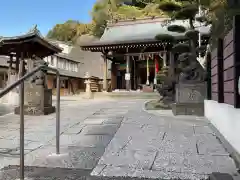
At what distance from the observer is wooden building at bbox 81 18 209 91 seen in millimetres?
15977

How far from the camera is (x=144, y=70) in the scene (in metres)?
21.6

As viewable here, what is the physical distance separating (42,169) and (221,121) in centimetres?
316

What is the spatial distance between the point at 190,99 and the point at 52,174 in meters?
5.11

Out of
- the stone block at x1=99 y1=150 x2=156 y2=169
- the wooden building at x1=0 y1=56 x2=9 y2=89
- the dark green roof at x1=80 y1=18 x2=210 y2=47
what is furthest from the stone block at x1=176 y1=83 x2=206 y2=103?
the wooden building at x1=0 y1=56 x2=9 y2=89

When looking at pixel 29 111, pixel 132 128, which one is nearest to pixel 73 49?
pixel 29 111

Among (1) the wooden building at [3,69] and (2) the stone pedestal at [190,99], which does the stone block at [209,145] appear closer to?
(2) the stone pedestal at [190,99]

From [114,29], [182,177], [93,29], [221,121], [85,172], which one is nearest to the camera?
[182,177]

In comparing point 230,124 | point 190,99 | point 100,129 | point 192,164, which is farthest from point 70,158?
point 190,99

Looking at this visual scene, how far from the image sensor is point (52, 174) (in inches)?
117

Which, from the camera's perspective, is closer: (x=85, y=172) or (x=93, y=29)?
(x=85, y=172)

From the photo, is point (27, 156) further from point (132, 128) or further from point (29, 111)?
point (29, 111)

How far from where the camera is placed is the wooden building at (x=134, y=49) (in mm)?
15977

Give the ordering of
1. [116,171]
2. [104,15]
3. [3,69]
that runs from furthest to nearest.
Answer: [104,15]
[3,69]
[116,171]

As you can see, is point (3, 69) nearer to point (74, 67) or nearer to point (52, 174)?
point (74, 67)
